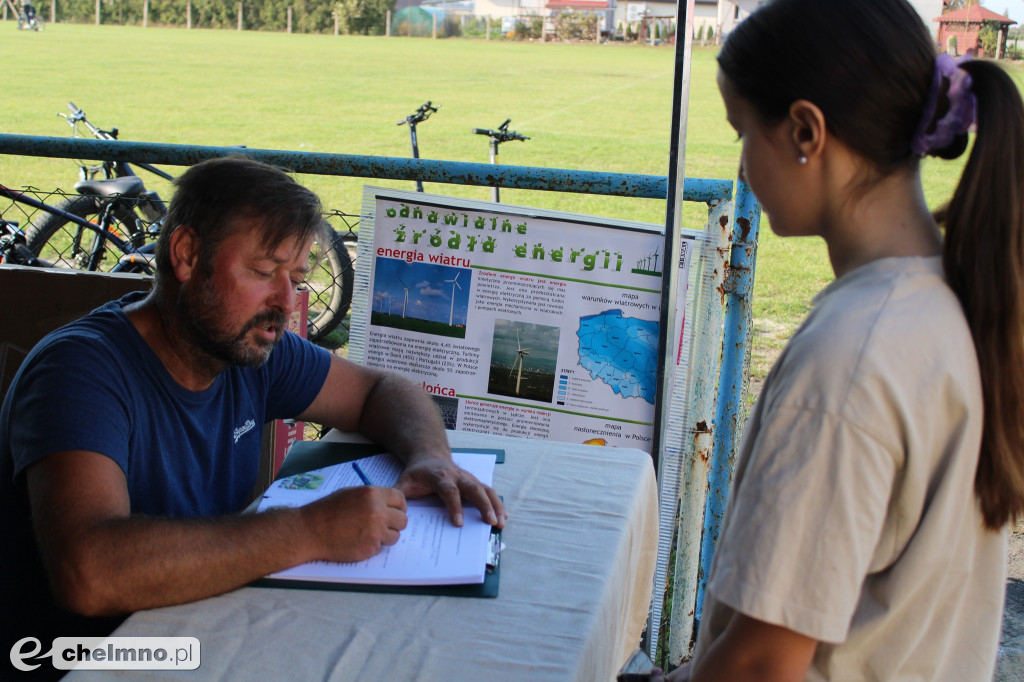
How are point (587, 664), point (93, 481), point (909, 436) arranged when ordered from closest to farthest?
point (909, 436) → point (587, 664) → point (93, 481)

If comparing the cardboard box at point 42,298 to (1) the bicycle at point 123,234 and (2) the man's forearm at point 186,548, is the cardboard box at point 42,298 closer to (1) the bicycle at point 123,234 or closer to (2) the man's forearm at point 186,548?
(2) the man's forearm at point 186,548

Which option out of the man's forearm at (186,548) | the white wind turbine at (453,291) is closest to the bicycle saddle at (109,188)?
the white wind turbine at (453,291)

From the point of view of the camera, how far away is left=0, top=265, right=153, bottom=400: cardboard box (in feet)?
8.31

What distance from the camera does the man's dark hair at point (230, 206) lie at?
164 centimetres

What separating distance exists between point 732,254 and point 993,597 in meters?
1.46

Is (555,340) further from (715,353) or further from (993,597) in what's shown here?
(993,597)

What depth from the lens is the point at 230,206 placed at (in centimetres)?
164

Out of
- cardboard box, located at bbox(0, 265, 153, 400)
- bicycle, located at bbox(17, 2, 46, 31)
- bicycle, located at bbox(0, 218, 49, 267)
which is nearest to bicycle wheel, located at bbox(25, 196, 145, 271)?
bicycle, located at bbox(0, 218, 49, 267)

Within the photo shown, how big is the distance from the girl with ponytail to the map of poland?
1.46 m

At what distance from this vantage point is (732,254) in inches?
91.3

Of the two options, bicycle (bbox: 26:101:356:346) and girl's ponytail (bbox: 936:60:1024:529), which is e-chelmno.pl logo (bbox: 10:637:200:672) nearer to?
girl's ponytail (bbox: 936:60:1024:529)

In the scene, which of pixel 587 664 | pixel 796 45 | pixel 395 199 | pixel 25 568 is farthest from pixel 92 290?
pixel 796 45

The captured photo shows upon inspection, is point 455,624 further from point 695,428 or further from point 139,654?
point 695,428

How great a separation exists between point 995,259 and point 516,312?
1712 mm
